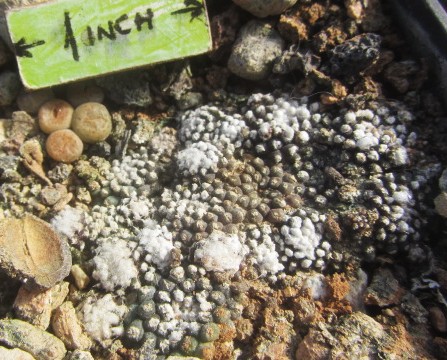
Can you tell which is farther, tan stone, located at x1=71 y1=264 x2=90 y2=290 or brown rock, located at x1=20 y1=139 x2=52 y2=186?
brown rock, located at x1=20 y1=139 x2=52 y2=186

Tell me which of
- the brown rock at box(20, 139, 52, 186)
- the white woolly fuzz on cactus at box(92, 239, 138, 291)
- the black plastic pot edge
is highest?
the black plastic pot edge

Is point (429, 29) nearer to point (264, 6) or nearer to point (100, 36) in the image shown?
point (264, 6)

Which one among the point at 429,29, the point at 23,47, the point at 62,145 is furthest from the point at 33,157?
the point at 429,29

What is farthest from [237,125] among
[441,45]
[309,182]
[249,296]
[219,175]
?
[441,45]

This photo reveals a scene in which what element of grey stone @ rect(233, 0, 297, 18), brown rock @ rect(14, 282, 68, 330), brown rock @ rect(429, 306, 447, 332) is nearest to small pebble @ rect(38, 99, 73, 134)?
brown rock @ rect(14, 282, 68, 330)

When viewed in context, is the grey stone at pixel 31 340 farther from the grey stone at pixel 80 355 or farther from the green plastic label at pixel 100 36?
the green plastic label at pixel 100 36

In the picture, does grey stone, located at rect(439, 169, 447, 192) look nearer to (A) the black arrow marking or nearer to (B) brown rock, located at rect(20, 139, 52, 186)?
(B) brown rock, located at rect(20, 139, 52, 186)
